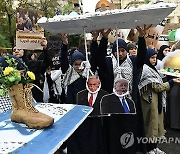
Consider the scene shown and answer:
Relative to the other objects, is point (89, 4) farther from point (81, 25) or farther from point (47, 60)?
point (47, 60)

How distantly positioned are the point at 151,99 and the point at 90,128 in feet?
3.07

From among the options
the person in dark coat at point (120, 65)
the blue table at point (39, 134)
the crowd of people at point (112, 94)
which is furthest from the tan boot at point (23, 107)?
the person in dark coat at point (120, 65)

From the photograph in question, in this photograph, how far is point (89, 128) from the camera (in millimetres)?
3150

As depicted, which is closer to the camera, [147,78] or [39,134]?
[39,134]

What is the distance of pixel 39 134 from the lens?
1.83 meters

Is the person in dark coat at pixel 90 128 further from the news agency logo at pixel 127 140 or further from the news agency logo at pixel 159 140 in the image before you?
the news agency logo at pixel 159 140

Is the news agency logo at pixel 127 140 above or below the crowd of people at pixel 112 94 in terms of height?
below

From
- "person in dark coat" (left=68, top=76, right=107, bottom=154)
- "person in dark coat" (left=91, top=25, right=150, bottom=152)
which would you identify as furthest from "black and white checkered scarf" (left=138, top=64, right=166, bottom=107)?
"person in dark coat" (left=68, top=76, right=107, bottom=154)

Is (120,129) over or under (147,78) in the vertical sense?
under

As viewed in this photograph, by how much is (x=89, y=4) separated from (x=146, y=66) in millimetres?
1199

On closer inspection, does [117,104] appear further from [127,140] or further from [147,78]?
[147,78]

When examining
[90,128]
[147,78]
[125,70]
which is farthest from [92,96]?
[147,78]

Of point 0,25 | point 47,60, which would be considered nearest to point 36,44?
point 47,60

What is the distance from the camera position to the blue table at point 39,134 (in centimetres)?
157
